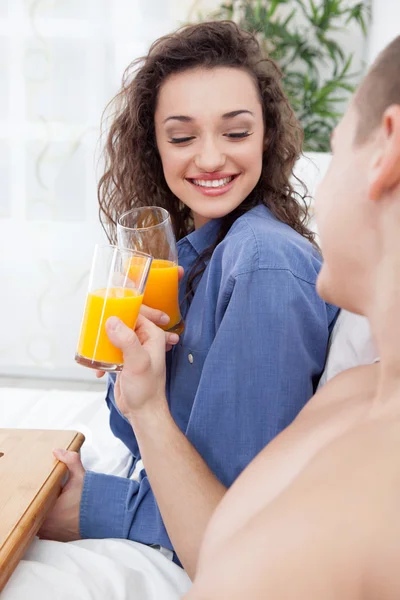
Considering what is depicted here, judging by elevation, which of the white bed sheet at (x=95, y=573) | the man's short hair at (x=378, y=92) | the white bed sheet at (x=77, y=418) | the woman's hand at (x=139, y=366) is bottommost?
the white bed sheet at (x=77, y=418)

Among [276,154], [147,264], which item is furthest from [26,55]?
[147,264]

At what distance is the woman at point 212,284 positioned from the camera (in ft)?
4.27

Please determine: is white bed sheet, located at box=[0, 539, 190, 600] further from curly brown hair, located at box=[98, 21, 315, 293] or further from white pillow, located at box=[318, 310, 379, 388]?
curly brown hair, located at box=[98, 21, 315, 293]

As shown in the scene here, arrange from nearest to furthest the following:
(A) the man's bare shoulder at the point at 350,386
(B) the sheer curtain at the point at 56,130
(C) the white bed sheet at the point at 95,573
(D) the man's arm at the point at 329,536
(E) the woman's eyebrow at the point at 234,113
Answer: (D) the man's arm at the point at 329,536 → (A) the man's bare shoulder at the point at 350,386 → (C) the white bed sheet at the point at 95,573 → (E) the woman's eyebrow at the point at 234,113 → (B) the sheer curtain at the point at 56,130

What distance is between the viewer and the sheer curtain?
154 inches

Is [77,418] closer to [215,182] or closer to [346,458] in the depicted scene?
[215,182]

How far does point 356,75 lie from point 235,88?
2.70 metres

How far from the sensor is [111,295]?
A: 52.0 inches

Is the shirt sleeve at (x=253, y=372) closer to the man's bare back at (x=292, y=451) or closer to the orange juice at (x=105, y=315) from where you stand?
the orange juice at (x=105, y=315)

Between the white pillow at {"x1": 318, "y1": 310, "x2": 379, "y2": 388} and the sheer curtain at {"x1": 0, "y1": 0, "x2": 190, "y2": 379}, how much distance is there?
268cm

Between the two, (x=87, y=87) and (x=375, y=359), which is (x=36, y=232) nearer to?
(x=87, y=87)

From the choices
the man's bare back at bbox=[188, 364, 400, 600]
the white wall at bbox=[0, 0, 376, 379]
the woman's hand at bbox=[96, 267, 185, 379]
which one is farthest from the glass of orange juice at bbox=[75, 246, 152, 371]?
the white wall at bbox=[0, 0, 376, 379]

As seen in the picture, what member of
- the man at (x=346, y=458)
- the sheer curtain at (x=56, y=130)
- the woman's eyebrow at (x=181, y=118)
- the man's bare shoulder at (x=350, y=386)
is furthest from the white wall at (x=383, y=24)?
the man at (x=346, y=458)

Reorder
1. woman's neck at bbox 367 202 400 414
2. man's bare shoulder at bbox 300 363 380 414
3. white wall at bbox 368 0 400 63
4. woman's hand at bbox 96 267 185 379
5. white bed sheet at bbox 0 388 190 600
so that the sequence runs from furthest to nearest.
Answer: white wall at bbox 368 0 400 63
woman's hand at bbox 96 267 185 379
white bed sheet at bbox 0 388 190 600
man's bare shoulder at bbox 300 363 380 414
woman's neck at bbox 367 202 400 414
